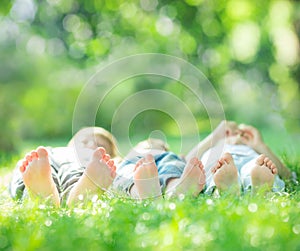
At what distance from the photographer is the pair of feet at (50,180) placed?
1793 mm

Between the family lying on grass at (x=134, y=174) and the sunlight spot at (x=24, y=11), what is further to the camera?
the sunlight spot at (x=24, y=11)

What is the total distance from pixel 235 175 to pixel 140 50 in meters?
8.99

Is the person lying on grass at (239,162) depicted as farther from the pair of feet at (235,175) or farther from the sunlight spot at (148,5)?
the sunlight spot at (148,5)

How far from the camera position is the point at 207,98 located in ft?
22.4

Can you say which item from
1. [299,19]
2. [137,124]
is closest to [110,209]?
[299,19]

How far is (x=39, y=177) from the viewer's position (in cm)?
180

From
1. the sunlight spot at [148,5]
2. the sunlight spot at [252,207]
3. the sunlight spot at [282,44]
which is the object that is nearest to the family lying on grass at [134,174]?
the sunlight spot at [252,207]

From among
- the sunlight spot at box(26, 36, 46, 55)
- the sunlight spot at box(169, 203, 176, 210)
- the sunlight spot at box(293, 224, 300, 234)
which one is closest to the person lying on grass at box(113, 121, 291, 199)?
the sunlight spot at box(169, 203, 176, 210)

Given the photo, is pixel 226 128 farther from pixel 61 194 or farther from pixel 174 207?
pixel 174 207

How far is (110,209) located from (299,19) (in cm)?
453

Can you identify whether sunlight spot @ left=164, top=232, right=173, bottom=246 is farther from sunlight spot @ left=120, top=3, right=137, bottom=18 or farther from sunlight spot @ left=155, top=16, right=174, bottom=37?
sunlight spot @ left=155, top=16, right=174, bottom=37

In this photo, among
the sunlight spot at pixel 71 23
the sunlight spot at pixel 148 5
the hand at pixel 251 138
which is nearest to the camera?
the hand at pixel 251 138

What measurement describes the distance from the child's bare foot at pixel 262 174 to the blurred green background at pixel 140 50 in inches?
209

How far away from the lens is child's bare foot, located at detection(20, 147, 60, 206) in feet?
5.89
